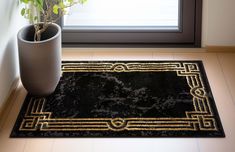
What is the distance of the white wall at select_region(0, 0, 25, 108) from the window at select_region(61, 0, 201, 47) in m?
0.52

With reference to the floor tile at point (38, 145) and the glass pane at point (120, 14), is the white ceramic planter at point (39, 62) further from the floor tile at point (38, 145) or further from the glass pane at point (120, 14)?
the glass pane at point (120, 14)

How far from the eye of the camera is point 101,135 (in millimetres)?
2363

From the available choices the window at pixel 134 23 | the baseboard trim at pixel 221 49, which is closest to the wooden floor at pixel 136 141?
the baseboard trim at pixel 221 49

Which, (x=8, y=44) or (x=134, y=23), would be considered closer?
(x=8, y=44)

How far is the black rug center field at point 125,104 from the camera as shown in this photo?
240cm

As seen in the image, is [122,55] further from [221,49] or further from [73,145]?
[73,145]

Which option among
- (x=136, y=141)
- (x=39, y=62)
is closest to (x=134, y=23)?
(x=39, y=62)

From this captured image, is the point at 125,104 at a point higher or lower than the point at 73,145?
higher

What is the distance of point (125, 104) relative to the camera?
260cm

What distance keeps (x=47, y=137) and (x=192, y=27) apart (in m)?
1.26

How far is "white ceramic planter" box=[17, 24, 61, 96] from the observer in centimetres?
250

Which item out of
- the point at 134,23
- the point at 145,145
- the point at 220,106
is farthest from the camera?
the point at 134,23

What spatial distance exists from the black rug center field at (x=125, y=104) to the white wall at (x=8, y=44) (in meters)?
0.15

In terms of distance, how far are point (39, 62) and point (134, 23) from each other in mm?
900
